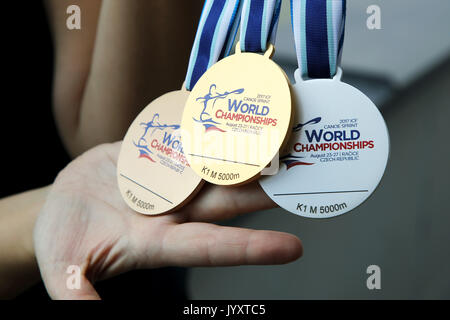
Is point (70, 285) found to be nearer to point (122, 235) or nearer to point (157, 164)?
point (122, 235)

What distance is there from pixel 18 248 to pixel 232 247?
2.22 ft

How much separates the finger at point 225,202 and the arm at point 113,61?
1.87 ft

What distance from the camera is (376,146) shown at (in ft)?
2.66

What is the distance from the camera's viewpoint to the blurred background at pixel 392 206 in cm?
177

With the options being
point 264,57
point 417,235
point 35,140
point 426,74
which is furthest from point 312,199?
point 426,74

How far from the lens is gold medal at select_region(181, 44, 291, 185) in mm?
833

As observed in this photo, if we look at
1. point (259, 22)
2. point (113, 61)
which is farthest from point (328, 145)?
point (113, 61)

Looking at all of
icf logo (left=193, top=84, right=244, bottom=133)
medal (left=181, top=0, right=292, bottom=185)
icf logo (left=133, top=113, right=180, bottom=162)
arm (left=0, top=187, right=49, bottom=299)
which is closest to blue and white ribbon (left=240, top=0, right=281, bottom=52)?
medal (left=181, top=0, right=292, bottom=185)

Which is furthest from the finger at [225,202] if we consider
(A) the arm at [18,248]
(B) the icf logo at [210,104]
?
(A) the arm at [18,248]

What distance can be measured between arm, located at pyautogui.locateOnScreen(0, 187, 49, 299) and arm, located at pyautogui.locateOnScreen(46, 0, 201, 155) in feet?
0.98

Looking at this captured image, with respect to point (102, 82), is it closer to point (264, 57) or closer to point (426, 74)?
point (264, 57)

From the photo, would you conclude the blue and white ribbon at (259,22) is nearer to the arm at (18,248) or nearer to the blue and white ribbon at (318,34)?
the blue and white ribbon at (318,34)

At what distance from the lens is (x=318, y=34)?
2.83 ft

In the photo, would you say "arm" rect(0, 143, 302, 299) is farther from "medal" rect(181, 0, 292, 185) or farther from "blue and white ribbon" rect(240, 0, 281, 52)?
"blue and white ribbon" rect(240, 0, 281, 52)
